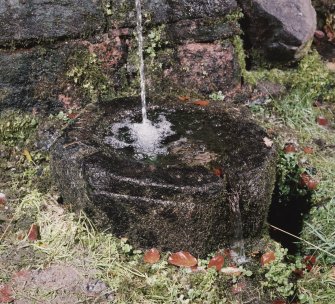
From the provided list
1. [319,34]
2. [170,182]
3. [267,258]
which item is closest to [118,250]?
[170,182]

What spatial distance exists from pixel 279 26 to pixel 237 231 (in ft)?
7.72

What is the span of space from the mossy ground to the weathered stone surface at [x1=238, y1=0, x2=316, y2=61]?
1041mm

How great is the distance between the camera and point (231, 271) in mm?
3104

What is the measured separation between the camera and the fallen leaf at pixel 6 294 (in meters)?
2.89

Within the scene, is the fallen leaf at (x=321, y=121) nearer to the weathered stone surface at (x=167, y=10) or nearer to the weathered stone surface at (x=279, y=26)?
the weathered stone surface at (x=279, y=26)

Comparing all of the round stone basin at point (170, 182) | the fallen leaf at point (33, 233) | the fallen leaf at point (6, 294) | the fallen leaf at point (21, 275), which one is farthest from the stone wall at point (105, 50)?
the fallen leaf at point (6, 294)

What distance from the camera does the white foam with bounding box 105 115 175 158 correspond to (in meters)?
3.42

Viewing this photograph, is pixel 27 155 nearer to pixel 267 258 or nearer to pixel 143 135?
pixel 143 135

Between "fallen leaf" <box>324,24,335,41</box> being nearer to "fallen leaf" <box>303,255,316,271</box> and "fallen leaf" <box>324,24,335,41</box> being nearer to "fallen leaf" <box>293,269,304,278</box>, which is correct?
"fallen leaf" <box>303,255,316,271</box>

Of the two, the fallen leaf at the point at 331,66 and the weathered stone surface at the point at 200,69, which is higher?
the weathered stone surface at the point at 200,69

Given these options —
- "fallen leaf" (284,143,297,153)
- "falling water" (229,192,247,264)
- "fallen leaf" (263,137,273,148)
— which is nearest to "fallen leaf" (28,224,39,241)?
"falling water" (229,192,247,264)

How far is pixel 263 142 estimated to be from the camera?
3.31 m

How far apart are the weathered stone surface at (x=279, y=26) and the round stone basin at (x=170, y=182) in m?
1.60

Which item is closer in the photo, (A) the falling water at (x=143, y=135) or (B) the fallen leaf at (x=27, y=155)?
(A) the falling water at (x=143, y=135)
